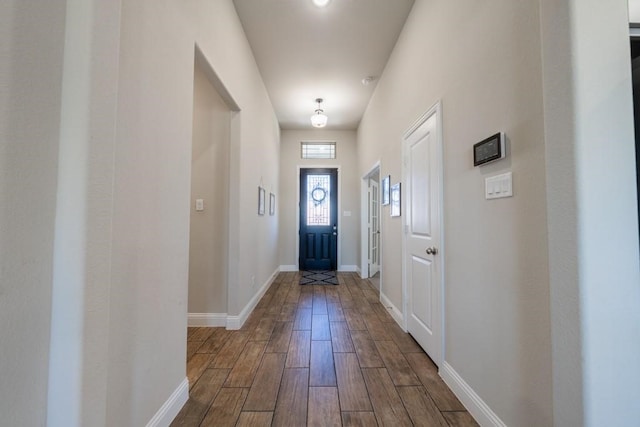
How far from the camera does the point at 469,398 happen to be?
156 cm

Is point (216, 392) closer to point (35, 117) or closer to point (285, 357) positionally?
point (285, 357)

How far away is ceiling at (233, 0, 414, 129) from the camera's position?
2.62 metres

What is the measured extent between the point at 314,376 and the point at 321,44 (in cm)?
333

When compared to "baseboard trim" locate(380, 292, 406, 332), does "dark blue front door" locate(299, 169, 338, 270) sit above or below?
above

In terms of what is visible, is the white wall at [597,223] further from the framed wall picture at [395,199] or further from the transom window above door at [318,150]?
the transom window above door at [318,150]

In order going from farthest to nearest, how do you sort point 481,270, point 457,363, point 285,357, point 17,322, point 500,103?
point 285,357 → point 457,363 → point 481,270 → point 500,103 → point 17,322

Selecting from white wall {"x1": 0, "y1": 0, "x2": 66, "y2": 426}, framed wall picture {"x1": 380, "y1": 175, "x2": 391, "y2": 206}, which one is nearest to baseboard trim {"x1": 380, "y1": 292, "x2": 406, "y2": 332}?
framed wall picture {"x1": 380, "y1": 175, "x2": 391, "y2": 206}

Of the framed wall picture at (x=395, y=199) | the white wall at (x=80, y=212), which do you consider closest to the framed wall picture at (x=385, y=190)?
the framed wall picture at (x=395, y=199)

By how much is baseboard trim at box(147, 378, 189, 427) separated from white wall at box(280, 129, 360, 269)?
4.25 meters

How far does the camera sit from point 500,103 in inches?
52.7

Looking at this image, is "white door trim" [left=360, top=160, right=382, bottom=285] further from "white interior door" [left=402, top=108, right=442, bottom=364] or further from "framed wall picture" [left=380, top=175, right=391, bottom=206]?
"white interior door" [left=402, top=108, right=442, bottom=364]

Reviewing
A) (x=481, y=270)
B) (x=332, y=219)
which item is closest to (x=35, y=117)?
(x=481, y=270)

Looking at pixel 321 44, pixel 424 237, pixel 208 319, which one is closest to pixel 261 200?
pixel 208 319

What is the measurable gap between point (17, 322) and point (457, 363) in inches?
81.2
